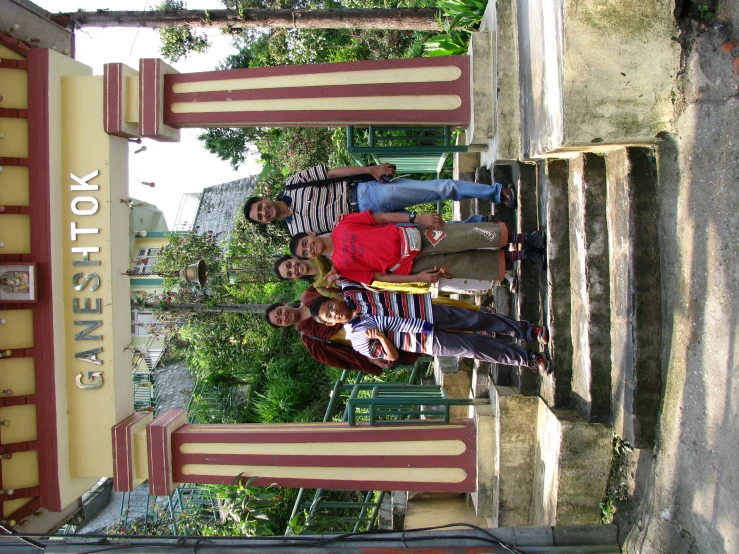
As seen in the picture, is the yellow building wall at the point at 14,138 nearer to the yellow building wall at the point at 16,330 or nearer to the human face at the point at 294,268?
the yellow building wall at the point at 16,330

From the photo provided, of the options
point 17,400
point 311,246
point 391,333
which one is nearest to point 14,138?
point 17,400

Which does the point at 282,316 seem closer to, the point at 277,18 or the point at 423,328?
the point at 423,328

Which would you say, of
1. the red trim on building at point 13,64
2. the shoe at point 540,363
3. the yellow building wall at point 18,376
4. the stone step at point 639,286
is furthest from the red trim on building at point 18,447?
the stone step at point 639,286

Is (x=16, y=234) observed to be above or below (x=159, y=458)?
above

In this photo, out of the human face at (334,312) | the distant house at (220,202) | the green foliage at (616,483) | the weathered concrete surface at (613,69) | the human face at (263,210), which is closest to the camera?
the weathered concrete surface at (613,69)

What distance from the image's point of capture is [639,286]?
3381 millimetres

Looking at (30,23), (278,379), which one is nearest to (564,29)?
(30,23)

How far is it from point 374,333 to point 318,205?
4.62ft

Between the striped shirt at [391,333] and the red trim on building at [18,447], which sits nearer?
the striped shirt at [391,333]

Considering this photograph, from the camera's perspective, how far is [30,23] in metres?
6.20

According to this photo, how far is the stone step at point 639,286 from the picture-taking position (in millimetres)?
3377

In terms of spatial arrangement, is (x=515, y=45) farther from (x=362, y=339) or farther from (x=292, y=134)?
(x=292, y=134)

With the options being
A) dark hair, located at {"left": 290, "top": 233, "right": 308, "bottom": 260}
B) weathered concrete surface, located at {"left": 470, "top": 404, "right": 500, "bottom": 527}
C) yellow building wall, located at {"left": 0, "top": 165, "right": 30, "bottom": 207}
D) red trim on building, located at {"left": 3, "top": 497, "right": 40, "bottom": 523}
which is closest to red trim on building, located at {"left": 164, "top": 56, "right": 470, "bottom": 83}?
yellow building wall, located at {"left": 0, "top": 165, "right": 30, "bottom": 207}

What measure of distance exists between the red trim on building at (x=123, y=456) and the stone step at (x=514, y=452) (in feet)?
12.2
